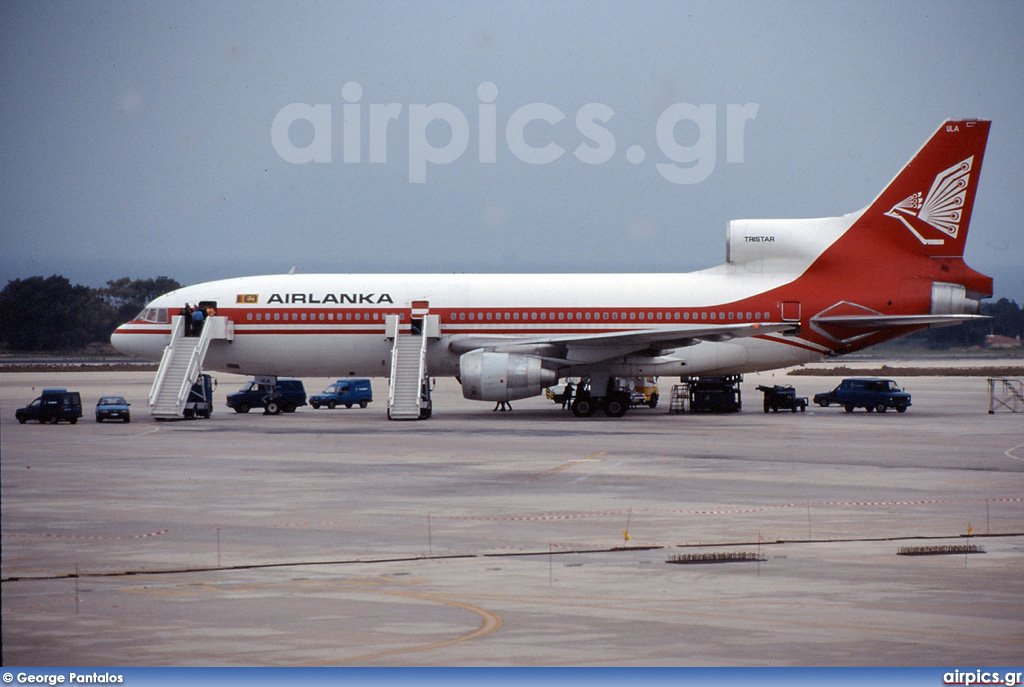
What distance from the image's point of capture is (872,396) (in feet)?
172

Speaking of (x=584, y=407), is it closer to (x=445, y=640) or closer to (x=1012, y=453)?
(x=1012, y=453)

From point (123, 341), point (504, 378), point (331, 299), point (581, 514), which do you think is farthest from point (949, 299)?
point (123, 341)

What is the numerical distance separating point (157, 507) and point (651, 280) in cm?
3059

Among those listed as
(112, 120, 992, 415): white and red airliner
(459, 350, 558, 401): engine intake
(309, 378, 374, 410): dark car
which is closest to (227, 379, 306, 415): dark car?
(112, 120, 992, 415): white and red airliner

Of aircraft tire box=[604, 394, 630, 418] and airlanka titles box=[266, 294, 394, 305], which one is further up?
airlanka titles box=[266, 294, 394, 305]

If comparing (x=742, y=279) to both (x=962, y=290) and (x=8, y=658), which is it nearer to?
(x=962, y=290)

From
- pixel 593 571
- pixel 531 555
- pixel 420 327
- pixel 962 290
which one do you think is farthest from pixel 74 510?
pixel 962 290

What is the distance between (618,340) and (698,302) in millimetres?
5156

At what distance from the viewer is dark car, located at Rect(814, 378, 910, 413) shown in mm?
51156

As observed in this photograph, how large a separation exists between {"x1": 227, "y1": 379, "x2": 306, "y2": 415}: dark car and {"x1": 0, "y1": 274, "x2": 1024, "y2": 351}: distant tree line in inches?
406

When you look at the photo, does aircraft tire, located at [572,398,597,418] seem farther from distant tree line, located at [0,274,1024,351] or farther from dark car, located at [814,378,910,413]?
distant tree line, located at [0,274,1024,351]

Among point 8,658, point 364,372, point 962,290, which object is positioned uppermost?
point 962,290

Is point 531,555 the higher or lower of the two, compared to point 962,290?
lower

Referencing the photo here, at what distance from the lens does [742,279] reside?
160 ft
